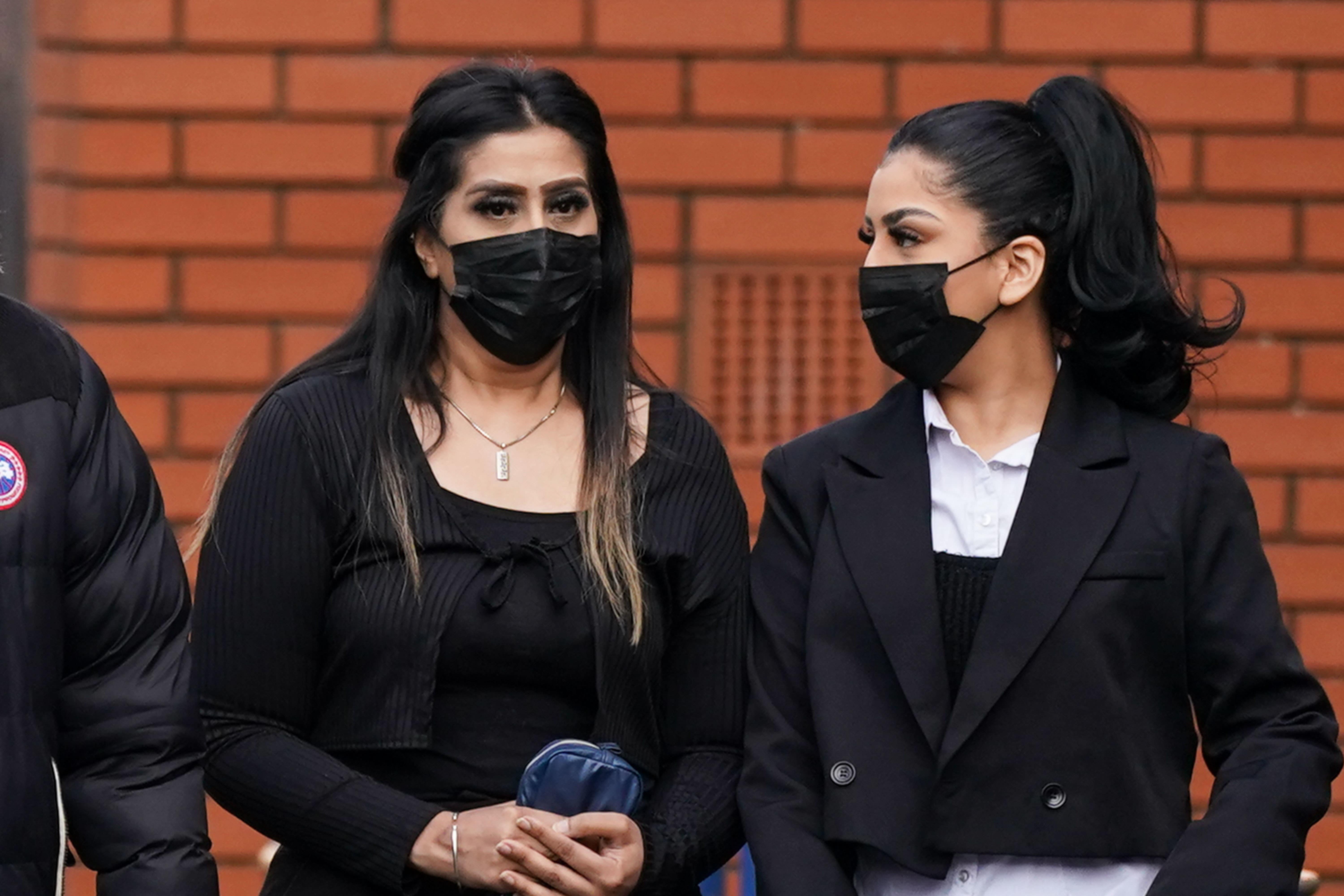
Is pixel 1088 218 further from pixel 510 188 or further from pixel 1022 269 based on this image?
pixel 510 188

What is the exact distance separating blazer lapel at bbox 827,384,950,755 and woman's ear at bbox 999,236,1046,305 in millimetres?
222

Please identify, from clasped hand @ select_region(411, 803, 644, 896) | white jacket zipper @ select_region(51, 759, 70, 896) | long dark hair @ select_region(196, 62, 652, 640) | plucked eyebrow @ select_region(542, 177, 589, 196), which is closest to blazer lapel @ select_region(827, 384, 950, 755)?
long dark hair @ select_region(196, 62, 652, 640)

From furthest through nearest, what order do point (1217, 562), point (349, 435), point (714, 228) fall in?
point (714, 228) → point (349, 435) → point (1217, 562)

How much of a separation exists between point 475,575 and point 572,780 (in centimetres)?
34

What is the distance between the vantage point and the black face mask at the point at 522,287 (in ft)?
10.9

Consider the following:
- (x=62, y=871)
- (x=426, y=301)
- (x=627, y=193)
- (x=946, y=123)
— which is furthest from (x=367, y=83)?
(x=62, y=871)

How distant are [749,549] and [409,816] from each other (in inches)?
28.8

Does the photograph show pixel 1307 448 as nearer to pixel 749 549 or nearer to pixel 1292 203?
pixel 1292 203

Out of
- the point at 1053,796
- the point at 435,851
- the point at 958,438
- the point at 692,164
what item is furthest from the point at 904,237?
the point at 692,164

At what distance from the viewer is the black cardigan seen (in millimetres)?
3131

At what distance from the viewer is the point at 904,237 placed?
3.20 metres

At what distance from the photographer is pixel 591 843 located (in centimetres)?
308

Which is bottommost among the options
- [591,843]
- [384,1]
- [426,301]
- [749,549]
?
[591,843]

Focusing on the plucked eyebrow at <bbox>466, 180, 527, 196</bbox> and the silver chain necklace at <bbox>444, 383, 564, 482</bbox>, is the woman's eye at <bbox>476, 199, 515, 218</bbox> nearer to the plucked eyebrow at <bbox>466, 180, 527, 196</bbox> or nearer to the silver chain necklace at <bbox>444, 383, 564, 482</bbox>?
the plucked eyebrow at <bbox>466, 180, 527, 196</bbox>
